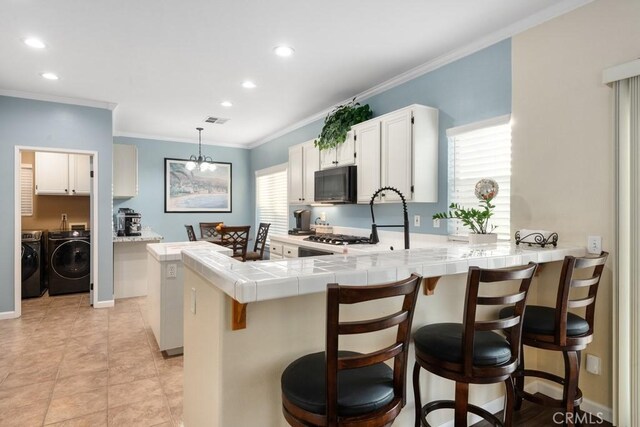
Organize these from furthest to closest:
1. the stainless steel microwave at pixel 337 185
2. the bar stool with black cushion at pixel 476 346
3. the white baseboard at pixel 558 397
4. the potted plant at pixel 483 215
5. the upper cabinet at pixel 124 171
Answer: the upper cabinet at pixel 124 171 < the stainless steel microwave at pixel 337 185 < the potted plant at pixel 483 215 < the white baseboard at pixel 558 397 < the bar stool with black cushion at pixel 476 346

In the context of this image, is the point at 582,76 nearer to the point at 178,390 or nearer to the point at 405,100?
the point at 405,100

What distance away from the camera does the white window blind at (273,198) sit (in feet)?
20.5

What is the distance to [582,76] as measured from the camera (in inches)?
90.4

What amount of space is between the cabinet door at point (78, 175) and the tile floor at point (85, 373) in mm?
2071

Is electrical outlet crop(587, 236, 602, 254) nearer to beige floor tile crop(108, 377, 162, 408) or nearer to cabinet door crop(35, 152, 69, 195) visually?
beige floor tile crop(108, 377, 162, 408)

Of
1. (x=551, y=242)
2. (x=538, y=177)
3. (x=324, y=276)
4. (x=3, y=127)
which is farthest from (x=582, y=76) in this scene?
(x=3, y=127)

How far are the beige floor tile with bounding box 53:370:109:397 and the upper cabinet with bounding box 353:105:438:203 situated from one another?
2.82 meters

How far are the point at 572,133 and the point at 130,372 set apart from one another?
145 inches

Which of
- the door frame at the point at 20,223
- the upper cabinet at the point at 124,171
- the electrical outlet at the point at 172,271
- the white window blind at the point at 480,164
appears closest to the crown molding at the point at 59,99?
the door frame at the point at 20,223

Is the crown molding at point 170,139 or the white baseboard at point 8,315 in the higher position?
the crown molding at point 170,139

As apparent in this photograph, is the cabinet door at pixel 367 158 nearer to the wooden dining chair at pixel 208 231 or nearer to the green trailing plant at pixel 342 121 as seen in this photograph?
the green trailing plant at pixel 342 121

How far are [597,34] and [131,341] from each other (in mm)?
4473

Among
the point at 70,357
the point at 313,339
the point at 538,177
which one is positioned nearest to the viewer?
the point at 313,339

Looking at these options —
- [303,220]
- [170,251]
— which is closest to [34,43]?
[170,251]
